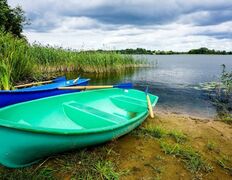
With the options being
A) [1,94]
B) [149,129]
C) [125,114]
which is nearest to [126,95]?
[125,114]

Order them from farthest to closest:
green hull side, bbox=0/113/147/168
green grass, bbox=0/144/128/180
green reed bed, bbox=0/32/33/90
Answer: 1. green reed bed, bbox=0/32/33/90
2. green grass, bbox=0/144/128/180
3. green hull side, bbox=0/113/147/168

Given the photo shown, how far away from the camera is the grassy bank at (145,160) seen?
10.3 ft

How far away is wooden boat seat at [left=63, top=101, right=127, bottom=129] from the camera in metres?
4.18

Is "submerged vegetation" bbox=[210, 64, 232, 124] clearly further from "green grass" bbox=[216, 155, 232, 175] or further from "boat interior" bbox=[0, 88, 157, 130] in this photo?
"green grass" bbox=[216, 155, 232, 175]

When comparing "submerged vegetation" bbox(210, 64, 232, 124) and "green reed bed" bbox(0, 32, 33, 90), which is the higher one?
"green reed bed" bbox(0, 32, 33, 90)

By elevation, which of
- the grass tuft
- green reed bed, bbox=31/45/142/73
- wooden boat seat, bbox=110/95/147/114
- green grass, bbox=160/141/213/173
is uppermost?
green reed bed, bbox=31/45/142/73

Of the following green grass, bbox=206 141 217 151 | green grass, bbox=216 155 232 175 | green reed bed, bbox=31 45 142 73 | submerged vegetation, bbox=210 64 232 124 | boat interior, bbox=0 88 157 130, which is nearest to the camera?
green grass, bbox=216 155 232 175

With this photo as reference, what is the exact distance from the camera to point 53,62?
631 inches

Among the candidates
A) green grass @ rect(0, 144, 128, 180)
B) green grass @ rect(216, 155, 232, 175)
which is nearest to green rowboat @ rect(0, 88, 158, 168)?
green grass @ rect(0, 144, 128, 180)

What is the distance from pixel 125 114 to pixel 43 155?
8.08ft

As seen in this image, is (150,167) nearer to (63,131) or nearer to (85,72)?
(63,131)

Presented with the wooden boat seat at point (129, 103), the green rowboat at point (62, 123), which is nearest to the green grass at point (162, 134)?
the green rowboat at point (62, 123)

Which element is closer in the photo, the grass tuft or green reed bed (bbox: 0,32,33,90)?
the grass tuft

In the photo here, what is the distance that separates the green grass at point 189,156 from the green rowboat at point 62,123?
0.67 meters
